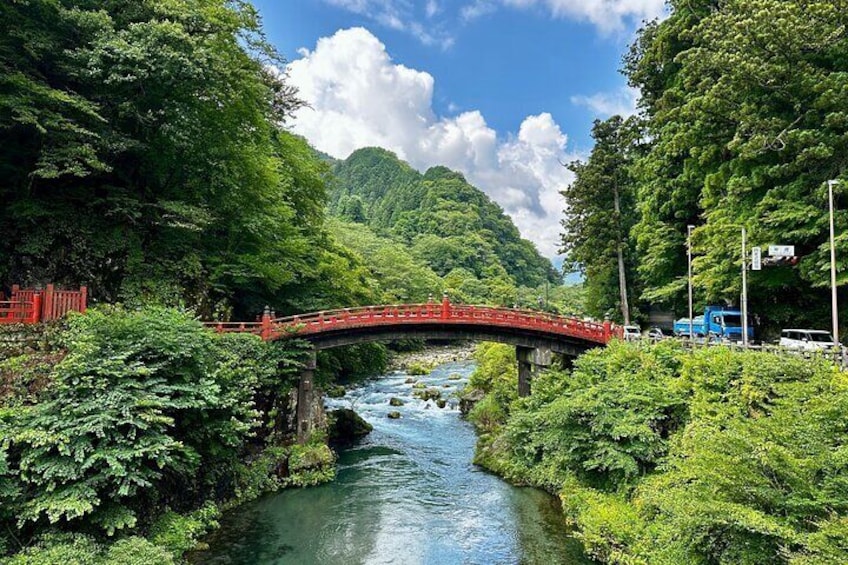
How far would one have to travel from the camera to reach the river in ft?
44.1

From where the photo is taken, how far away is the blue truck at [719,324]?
2381 centimetres

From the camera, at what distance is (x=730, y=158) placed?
23.2m

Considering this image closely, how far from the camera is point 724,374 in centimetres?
1466

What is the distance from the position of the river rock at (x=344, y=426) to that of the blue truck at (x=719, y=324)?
55.8ft

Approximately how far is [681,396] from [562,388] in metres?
5.43

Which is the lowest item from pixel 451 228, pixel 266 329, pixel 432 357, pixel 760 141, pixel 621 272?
pixel 432 357

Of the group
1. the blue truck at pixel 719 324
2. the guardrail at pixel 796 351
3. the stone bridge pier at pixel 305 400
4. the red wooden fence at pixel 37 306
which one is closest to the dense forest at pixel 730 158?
the blue truck at pixel 719 324

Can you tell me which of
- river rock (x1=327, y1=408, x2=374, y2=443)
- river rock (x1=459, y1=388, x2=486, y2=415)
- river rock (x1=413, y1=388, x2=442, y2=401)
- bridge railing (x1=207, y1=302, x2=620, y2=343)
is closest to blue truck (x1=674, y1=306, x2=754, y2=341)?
bridge railing (x1=207, y1=302, x2=620, y2=343)

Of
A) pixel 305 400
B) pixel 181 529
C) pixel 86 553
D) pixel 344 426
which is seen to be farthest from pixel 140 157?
pixel 86 553

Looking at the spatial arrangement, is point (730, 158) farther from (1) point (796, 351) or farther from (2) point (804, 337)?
(1) point (796, 351)

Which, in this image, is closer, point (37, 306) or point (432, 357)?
point (37, 306)

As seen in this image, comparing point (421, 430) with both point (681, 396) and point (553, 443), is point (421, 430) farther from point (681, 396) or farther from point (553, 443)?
point (681, 396)

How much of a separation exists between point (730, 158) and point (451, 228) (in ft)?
279

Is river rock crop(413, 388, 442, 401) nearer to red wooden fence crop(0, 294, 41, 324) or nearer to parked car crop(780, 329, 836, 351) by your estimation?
parked car crop(780, 329, 836, 351)
